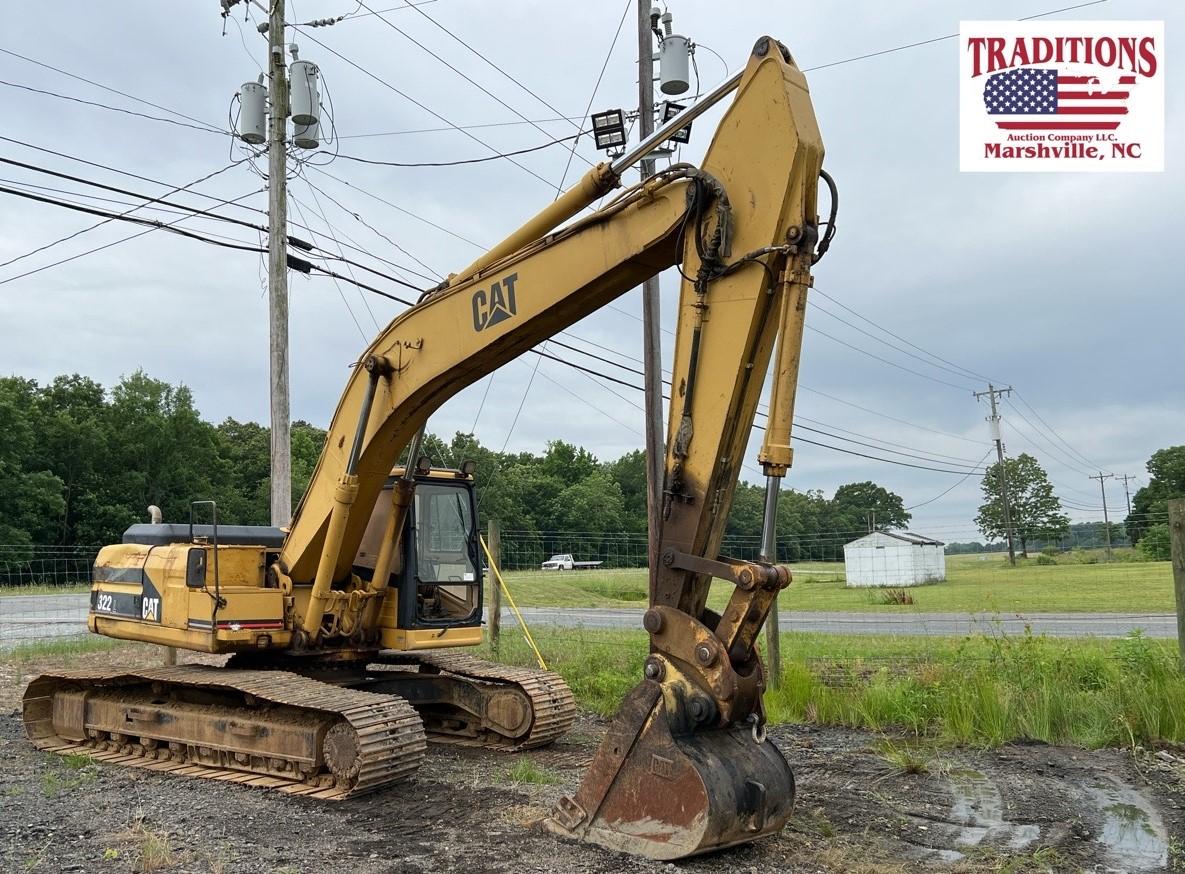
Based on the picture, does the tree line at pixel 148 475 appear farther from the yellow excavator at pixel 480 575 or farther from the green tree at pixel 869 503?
the yellow excavator at pixel 480 575

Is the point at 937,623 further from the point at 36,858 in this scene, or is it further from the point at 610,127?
the point at 36,858

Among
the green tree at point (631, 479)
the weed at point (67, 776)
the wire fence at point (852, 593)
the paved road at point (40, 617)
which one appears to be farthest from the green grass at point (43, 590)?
the green tree at point (631, 479)

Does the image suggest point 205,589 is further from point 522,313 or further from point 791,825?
point 791,825

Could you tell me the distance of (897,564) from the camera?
125ft

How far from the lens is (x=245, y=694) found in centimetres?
791

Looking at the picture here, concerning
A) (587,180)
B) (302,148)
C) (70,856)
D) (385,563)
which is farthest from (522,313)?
(302,148)

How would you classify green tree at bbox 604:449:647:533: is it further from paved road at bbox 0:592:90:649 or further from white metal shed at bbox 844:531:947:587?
paved road at bbox 0:592:90:649

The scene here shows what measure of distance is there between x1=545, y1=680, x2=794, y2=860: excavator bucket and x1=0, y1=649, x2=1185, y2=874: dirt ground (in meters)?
0.13

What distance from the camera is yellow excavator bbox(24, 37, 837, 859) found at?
529cm

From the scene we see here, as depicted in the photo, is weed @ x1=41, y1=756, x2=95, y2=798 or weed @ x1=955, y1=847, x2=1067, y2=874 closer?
weed @ x1=955, y1=847, x2=1067, y2=874

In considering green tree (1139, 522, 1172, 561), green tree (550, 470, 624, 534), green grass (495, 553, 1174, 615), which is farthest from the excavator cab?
green tree (550, 470, 624, 534)

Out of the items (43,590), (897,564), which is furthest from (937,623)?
(43,590)

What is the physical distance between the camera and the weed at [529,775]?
23.7 feet

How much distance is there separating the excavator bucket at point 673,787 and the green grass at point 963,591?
12.7m
